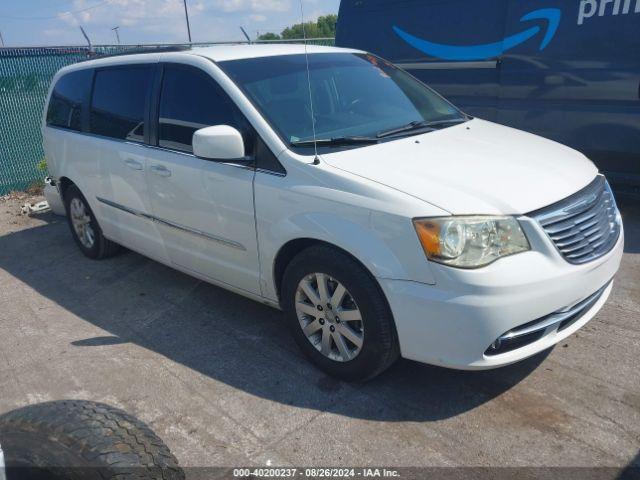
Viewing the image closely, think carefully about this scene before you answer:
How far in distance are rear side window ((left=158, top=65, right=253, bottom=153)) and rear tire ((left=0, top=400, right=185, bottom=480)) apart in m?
1.79

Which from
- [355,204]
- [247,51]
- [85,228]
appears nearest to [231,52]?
[247,51]

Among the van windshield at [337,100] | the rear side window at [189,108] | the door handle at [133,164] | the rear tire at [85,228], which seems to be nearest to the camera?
the van windshield at [337,100]

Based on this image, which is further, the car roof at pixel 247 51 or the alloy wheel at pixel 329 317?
the car roof at pixel 247 51

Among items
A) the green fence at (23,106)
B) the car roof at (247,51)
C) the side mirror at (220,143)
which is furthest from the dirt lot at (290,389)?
the green fence at (23,106)

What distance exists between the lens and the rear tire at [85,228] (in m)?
5.30

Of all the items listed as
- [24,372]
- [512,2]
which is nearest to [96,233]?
[24,372]

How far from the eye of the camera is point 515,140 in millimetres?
3709

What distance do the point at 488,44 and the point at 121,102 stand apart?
3.81 meters

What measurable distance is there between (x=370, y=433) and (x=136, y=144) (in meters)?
2.71

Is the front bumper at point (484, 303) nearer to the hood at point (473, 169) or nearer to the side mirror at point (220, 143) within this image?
the hood at point (473, 169)

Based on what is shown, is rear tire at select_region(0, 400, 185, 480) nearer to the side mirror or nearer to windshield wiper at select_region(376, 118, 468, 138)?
the side mirror

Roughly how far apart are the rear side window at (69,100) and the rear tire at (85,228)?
609mm

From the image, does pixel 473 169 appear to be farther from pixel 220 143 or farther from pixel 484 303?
pixel 220 143

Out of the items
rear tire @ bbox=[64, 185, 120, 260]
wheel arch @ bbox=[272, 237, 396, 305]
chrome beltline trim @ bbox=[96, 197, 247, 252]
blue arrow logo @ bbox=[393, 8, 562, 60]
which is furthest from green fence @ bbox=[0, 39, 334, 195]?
wheel arch @ bbox=[272, 237, 396, 305]
